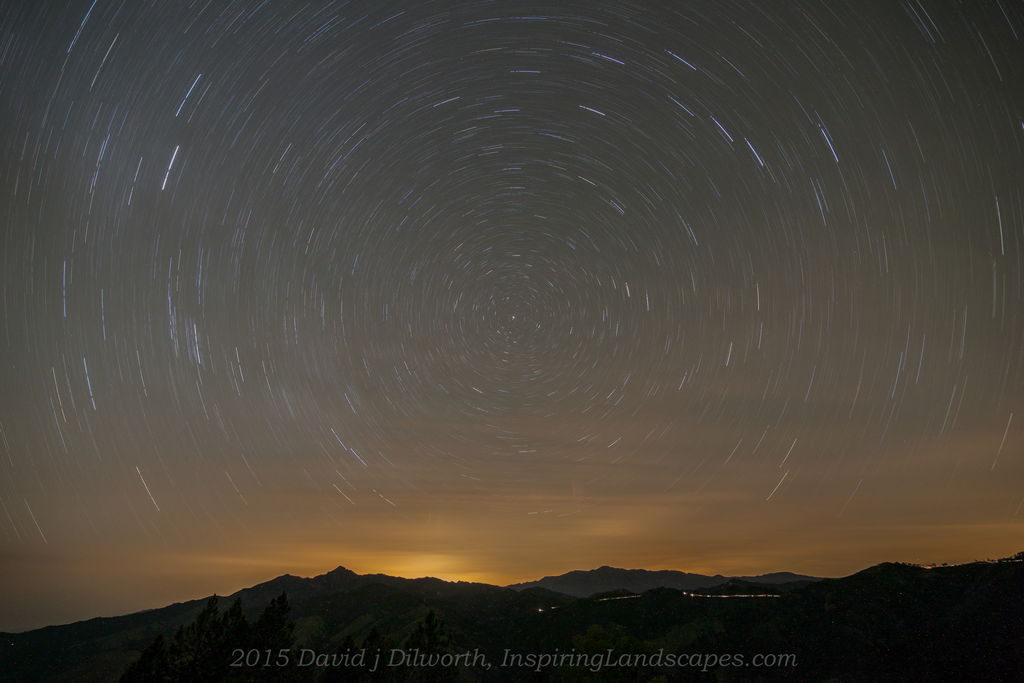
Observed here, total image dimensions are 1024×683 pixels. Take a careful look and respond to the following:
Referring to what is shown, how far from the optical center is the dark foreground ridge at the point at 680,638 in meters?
44.0

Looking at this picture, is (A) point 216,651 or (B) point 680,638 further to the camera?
(B) point 680,638

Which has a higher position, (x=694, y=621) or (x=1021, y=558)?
(x=1021, y=558)

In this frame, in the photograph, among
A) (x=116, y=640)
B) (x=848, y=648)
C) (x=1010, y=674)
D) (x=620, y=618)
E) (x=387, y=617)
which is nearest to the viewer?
(x=1010, y=674)

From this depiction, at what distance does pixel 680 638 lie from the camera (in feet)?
311

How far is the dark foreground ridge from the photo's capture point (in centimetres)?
Result: 4400

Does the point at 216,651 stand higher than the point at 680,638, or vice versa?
the point at 216,651

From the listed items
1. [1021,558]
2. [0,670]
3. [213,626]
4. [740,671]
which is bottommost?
[0,670]

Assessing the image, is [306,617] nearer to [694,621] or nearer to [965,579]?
[694,621]

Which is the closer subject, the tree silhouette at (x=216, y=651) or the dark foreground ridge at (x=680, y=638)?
the tree silhouette at (x=216, y=651)

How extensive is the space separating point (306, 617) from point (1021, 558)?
162 metres

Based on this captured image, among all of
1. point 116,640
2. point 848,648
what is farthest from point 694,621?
point 116,640

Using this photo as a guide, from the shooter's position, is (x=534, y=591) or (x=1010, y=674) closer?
(x=1010, y=674)

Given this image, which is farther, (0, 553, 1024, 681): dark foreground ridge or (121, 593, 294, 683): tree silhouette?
(0, 553, 1024, 681): dark foreground ridge

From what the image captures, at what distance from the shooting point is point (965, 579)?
254 feet
